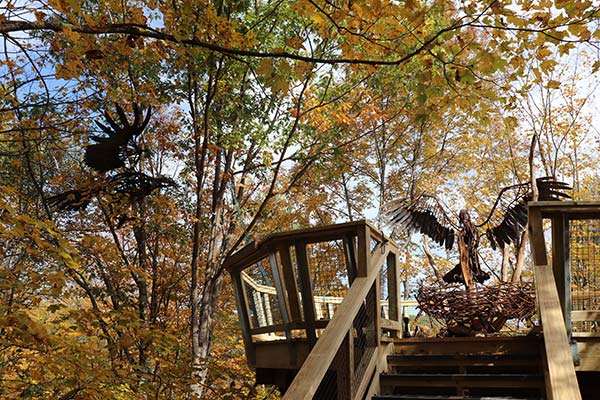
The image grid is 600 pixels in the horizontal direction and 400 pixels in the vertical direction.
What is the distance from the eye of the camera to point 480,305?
4.35 m

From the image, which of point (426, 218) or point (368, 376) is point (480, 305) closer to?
point (426, 218)

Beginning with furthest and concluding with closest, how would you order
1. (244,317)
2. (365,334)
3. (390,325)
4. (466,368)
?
1. (244,317)
2. (390,325)
3. (466,368)
4. (365,334)

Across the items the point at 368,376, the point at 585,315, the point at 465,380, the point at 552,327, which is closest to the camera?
the point at 552,327

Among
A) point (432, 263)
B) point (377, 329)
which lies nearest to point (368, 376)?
point (377, 329)

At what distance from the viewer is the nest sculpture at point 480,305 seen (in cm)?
433

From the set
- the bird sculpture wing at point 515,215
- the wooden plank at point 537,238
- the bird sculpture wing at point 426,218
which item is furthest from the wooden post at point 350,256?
the bird sculpture wing at point 515,215

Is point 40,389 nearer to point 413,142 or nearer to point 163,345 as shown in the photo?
point 163,345

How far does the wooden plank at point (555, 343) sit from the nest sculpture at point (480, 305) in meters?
1.30

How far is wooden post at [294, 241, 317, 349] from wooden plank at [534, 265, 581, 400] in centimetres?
158

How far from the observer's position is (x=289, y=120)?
802cm

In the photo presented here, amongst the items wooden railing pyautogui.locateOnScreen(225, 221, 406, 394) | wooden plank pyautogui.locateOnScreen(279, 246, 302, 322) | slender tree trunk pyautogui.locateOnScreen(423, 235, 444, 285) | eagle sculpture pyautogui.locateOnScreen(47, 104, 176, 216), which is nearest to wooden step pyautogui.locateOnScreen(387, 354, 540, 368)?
wooden railing pyautogui.locateOnScreen(225, 221, 406, 394)

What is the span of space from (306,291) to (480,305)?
178 centimetres

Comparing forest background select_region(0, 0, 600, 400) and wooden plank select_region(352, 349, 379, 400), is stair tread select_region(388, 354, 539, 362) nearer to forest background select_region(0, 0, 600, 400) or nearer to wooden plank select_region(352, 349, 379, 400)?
wooden plank select_region(352, 349, 379, 400)

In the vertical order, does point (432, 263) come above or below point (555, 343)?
above
